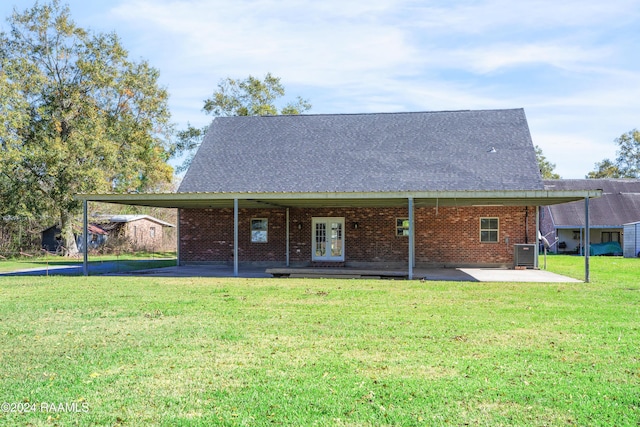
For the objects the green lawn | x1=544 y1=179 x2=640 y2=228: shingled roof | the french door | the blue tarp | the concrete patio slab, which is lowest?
the green lawn

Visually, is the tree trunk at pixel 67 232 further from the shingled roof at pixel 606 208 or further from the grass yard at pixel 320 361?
the shingled roof at pixel 606 208

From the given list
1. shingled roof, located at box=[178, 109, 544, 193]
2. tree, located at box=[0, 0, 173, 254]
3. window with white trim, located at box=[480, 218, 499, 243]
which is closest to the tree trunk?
tree, located at box=[0, 0, 173, 254]

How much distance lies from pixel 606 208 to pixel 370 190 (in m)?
22.0

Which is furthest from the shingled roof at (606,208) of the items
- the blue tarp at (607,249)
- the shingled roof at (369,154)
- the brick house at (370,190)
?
the shingled roof at (369,154)

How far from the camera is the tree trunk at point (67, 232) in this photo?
104 ft

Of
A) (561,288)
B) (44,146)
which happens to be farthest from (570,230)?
(44,146)

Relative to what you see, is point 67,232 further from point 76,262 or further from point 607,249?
point 607,249

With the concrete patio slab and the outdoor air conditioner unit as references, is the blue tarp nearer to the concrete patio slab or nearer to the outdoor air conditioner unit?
the outdoor air conditioner unit

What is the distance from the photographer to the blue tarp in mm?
33750

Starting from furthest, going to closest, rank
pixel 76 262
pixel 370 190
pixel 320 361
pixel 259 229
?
pixel 76 262, pixel 259 229, pixel 370 190, pixel 320 361

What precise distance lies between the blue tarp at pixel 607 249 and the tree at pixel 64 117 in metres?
Answer: 25.2

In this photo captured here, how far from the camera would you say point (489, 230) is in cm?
2141

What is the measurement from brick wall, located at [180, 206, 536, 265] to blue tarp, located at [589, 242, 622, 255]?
48.5 ft

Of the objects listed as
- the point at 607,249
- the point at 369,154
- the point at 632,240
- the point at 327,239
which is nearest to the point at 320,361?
the point at 327,239
